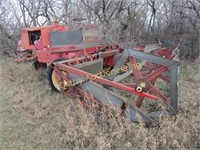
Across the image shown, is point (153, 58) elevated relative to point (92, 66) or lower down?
elevated

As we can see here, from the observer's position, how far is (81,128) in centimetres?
285

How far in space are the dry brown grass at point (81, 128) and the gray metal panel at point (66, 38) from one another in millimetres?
1596

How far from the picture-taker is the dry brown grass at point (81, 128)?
8.96 ft

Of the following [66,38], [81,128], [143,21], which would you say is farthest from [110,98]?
[143,21]

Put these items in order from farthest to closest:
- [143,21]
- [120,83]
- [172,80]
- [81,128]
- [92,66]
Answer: [143,21]
[92,66]
[120,83]
[172,80]
[81,128]

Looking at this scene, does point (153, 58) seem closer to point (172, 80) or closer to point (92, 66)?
point (172, 80)

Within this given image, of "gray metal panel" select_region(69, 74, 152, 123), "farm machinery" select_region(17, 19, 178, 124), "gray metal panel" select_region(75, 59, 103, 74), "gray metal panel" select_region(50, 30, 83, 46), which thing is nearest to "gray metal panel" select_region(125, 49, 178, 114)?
"farm machinery" select_region(17, 19, 178, 124)

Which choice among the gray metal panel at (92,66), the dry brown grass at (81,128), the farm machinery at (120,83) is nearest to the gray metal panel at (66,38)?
the farm machinery at (120,83)

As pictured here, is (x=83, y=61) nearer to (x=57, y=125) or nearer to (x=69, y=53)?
(x=69, y=53)

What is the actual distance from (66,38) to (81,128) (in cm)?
311

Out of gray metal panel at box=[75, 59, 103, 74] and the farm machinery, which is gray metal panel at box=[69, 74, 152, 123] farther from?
gray metal panel at box=[75, 59, 103, 74]

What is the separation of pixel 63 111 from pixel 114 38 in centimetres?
506

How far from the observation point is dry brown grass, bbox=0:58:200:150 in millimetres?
2732

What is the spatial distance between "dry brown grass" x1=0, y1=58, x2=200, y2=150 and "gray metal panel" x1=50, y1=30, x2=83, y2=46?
1596 mm
